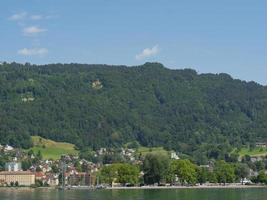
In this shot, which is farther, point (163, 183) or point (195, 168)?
point (195, 168)

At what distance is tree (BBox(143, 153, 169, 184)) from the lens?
13900cm

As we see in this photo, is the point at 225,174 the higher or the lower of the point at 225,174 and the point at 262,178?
the higher

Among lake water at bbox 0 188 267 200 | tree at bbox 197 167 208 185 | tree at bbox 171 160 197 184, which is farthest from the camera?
tree at bbox 197 167 208 185

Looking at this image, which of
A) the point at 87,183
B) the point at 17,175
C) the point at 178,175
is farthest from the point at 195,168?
the point at 17,175

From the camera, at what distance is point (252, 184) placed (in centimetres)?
15600

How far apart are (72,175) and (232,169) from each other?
176ft

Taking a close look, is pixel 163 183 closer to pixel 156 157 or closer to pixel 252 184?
pixel 156 157

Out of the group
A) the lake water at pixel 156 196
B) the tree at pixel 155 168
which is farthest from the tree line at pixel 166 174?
the lake water at pixel 156 196

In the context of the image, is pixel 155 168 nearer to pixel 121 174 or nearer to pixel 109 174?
pixel 121 174

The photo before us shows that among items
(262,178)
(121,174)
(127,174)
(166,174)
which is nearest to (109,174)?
(121,174)

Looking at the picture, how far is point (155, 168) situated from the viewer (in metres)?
139

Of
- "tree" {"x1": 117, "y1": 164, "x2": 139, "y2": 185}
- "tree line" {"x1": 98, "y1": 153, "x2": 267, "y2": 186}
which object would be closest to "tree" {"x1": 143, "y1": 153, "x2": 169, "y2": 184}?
"tree line" {"x1": 98, "y1": 153, "x2": 267, "y2": 186}

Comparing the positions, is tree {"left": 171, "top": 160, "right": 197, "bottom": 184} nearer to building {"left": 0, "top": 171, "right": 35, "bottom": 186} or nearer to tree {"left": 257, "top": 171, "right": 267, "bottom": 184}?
tree {"left": 257, "top": 171, "right": 267, "bottom": 184}

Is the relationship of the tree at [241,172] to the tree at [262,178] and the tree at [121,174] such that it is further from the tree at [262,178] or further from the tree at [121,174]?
the tree at [121,174]
